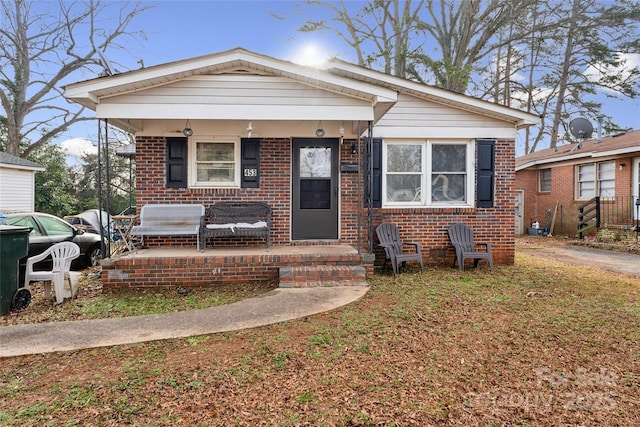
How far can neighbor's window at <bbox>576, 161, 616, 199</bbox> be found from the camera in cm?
1241

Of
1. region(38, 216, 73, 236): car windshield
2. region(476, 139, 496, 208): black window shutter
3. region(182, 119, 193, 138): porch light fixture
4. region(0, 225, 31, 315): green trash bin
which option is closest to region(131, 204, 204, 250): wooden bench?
region(182, 119, 193, 138): porch light fixture

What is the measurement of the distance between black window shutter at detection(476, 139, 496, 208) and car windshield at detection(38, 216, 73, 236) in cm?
811

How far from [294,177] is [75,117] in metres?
18.5

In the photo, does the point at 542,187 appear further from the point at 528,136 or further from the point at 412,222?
the point at 412,222

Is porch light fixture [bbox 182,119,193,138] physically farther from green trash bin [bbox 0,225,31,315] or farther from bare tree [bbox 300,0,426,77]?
bare tree [bbox 300,0,426,77]

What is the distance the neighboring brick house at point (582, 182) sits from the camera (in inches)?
458

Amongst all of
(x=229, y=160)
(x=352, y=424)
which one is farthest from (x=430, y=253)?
(x=352, y=424)

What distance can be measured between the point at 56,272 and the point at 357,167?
16.4 feet

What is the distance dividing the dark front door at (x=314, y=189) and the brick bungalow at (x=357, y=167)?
0.8 inches

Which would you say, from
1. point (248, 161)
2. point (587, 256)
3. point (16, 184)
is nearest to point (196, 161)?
point (248, 161)

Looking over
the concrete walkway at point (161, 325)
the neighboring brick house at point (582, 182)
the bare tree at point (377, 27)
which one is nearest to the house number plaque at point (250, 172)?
the concrete walkway at point (161, 325)

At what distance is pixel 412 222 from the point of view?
692 centimetres

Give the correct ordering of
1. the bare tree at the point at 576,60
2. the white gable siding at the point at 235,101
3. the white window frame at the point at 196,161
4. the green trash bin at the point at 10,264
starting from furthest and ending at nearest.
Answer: the bare tree at the point at 576,60 < the white window frame at the point at 196,161 < the white gable siding at the point at 235,101 < the green trash bin at the point at 10,264

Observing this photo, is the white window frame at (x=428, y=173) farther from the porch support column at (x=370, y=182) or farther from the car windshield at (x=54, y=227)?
the car windshield at (x=54, y=227)
